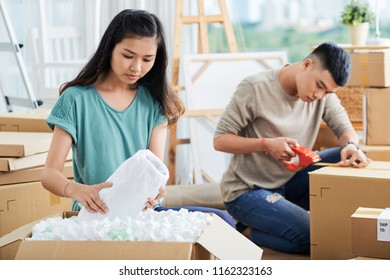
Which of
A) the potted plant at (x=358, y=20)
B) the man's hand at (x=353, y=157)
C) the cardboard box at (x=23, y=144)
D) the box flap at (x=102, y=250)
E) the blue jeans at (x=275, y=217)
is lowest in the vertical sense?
the blue jeans at (x=275, y=217)

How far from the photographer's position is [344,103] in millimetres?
3193

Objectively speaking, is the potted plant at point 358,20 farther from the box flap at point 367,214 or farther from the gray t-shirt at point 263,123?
the box flap at point 367,214

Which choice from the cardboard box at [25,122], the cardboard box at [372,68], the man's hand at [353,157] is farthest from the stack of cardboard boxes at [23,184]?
the cardboard box at [372,68]

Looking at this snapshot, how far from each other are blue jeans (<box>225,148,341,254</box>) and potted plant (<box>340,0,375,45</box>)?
973 millimetres

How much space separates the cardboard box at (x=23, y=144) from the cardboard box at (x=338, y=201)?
2.82 ft

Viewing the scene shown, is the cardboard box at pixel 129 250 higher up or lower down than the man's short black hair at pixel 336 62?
lower down

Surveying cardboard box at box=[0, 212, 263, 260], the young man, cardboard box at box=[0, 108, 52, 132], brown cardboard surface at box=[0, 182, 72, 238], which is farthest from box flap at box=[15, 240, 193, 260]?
cardboard box at box=[0, 108, 52, 132]

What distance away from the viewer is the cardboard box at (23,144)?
2400 mm

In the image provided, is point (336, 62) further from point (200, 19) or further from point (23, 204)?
point (200, 19)

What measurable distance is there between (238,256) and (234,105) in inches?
42.0

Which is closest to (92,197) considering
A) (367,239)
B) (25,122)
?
(367,239)

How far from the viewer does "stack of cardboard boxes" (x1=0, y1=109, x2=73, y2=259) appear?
2.34 metres

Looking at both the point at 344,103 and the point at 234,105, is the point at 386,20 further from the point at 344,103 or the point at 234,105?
the point at 234,105

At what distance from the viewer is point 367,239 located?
1811mm
